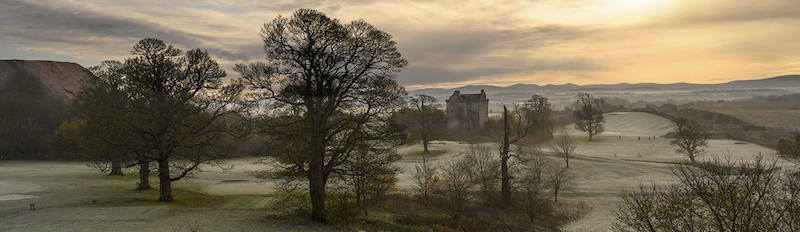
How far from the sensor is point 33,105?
3268 inches

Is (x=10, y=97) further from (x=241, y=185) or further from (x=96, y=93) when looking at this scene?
(x=241, y=185)

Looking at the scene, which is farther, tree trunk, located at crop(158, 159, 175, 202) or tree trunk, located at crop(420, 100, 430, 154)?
tree trunk, located at crop(420, 100, 430, 154)

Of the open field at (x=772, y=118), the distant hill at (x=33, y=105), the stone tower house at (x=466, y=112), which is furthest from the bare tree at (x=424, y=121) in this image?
the open field at (x=772, y=118)

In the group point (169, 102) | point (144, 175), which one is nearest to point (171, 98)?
point (169, 102)

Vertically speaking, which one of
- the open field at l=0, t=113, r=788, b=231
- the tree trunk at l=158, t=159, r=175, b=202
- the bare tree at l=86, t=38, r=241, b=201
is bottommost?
the open field at l=0, t=113, r=788, b=231

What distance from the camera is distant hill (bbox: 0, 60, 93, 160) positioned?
2746 inches

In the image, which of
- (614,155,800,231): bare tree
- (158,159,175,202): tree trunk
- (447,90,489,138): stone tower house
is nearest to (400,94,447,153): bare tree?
(447,90,489,138): stone tower house

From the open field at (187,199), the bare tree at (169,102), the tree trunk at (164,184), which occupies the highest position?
the bare tree at (169,102)

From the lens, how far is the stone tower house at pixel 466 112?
118688 mm

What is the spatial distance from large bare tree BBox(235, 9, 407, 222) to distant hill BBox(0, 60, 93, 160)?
116ft

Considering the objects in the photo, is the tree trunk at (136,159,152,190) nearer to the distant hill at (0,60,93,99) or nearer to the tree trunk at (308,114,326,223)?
the tree trunk at (308,114,326,223)

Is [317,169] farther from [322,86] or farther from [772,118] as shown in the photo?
[772,118]

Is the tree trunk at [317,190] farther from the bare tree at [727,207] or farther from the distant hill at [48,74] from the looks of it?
the distant hill at [48,74]

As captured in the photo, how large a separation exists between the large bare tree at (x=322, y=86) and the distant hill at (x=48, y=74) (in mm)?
91989
